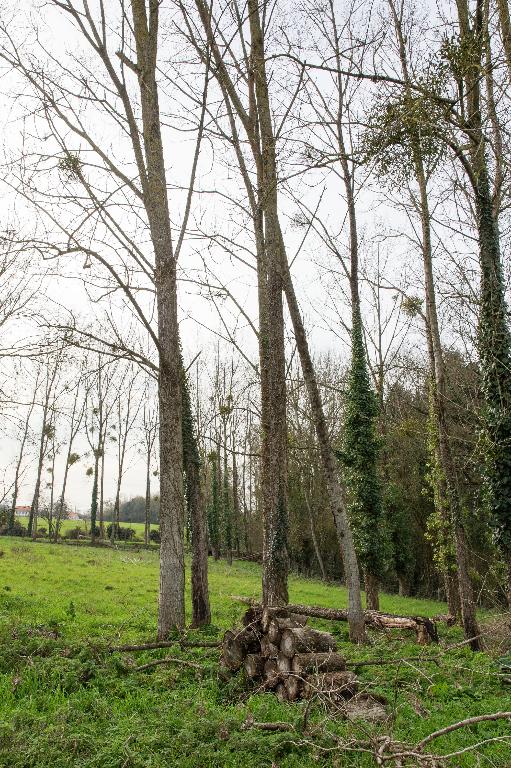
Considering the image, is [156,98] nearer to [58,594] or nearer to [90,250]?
[90,250]

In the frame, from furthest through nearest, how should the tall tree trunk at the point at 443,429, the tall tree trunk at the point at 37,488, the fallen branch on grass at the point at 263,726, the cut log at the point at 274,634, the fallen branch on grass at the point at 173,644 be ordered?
Answer: the tall tree trunk at the point at 37,488 → the tall tree trunk at the point at 443,429 → the fallen branch on grass at the point at 173,644 → the cut log at the point at 274,634 → the fallen branch on grass at the point at 263,726

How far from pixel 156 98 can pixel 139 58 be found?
65cm

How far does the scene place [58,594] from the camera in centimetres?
1545

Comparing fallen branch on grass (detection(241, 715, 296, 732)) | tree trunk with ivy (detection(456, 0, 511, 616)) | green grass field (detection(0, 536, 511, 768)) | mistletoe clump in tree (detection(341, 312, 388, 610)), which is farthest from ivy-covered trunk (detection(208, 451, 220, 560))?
fallen branch on grass (detection(241, 715, 296, 732))

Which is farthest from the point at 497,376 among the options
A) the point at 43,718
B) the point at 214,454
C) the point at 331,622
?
the point at 214,454

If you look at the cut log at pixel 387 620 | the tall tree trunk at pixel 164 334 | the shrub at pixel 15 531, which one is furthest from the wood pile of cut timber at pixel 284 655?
the shrub at pixel 15 531

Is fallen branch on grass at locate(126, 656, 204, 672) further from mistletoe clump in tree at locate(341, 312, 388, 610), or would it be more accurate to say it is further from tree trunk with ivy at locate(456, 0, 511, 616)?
mistletoe clump in tree at locate(341, 312, 388, 610)

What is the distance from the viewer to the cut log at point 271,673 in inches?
246

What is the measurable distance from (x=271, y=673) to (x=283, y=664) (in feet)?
0.61

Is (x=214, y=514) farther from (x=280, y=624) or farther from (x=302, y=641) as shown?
(x=302, y=641)

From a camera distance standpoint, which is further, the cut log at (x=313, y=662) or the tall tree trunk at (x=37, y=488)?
the tall tree trunk at (x=37, y=488)

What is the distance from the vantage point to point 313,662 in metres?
6.11

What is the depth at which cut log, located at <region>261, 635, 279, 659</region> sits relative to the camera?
6543 mm

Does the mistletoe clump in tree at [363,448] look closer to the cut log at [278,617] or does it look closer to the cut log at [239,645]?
the cut log at [278,617]
